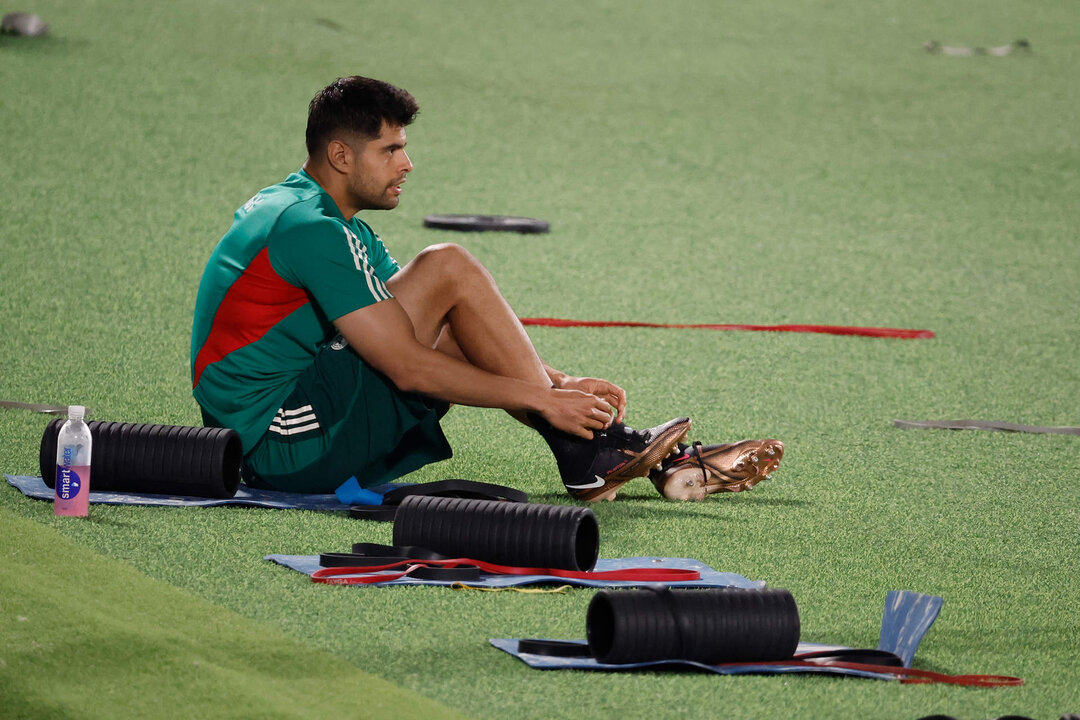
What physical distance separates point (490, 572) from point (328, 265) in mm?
937

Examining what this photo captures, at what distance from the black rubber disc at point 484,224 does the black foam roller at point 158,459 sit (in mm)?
4966

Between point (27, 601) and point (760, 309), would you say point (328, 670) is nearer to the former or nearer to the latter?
point (27, 601)

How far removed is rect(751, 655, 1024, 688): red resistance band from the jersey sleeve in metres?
1.46

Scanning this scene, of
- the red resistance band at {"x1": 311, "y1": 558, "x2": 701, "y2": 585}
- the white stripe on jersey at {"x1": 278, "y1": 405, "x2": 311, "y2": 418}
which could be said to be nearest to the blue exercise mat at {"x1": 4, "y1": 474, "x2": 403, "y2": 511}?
the white stripe on jersey at {"x1": 278, "y1": 405, "x2": 311, "y2": 418}

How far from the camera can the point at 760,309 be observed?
7.41 m

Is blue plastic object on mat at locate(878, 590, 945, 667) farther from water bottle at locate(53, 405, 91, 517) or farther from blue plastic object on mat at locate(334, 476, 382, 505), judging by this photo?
water bottle at locate(53, 405, 91, 517)

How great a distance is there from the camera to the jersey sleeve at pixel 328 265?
3750 mm

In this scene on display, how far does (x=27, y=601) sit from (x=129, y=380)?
98.7 inches

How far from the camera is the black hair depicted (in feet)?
13.0

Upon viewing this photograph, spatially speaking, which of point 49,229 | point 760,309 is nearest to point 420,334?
point 760,309

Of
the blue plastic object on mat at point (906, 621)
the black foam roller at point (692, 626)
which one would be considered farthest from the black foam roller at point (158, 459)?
the blue plastic object on mat at point (906, 621)

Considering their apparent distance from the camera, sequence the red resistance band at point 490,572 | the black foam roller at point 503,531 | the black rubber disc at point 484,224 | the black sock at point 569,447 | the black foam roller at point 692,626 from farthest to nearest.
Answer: the black rubber disc at point 484,224 < the black sock at point 569,447 < the black foam roller at point 503,531 < the red resistance band at point 490,572 < the black foam roller at point 692,626

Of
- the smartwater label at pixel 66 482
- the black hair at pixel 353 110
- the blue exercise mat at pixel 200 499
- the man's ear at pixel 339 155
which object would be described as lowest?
the blue exercise mat at pixel 200 499

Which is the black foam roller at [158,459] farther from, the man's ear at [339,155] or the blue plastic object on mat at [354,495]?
the man's ear at [339,155]
